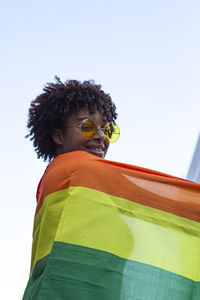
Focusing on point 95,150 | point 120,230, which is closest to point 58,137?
point 95,150

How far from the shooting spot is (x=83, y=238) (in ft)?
6.59

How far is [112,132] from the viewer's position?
295 cm

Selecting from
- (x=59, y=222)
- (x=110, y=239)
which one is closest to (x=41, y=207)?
(x=59, y=222)

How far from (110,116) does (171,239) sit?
1.10 meters

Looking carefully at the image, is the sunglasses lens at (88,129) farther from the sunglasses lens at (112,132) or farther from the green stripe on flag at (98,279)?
the green stripe on flag at (98,279)

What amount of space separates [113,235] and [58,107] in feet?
3.74

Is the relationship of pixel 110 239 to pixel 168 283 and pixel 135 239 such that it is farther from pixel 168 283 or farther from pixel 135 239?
pixel 168 283

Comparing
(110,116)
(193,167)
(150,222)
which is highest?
(193,167)

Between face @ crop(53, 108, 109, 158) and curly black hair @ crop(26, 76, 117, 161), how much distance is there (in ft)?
0.13

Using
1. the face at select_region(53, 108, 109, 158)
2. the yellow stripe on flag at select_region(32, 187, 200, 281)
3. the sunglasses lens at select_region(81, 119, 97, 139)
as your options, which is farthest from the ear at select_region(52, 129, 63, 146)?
the yellow stripe on flag at select_region(32, 187, 200, 281)

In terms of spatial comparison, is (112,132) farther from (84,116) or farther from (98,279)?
(98,279)

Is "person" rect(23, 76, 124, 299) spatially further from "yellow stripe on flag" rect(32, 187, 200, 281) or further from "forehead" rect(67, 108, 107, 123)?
"yellow stripe on flag" rect(32, 187, 200, 281)

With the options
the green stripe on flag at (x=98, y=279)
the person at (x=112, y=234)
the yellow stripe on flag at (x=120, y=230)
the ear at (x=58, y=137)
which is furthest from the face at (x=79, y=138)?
the green stripe on flag at (x=98, y=279)

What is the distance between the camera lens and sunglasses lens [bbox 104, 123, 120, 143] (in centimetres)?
290
